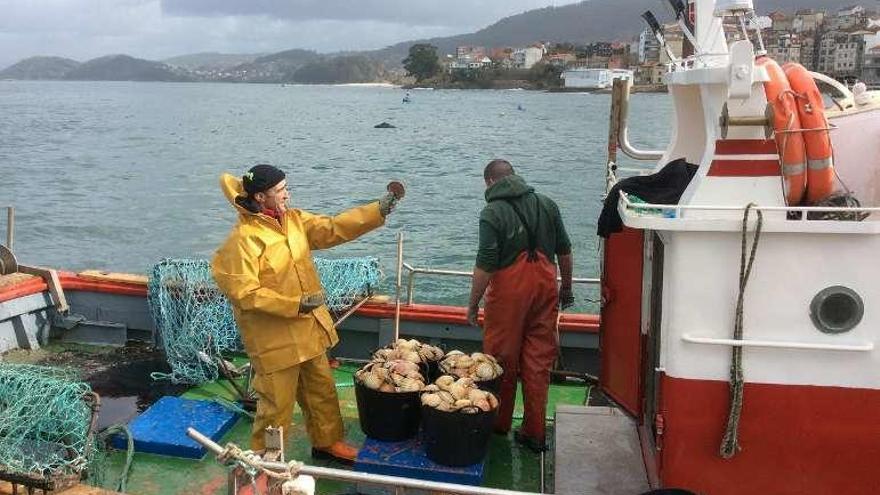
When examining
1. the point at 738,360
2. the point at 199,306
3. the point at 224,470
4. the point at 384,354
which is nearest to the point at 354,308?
the point at 199,306

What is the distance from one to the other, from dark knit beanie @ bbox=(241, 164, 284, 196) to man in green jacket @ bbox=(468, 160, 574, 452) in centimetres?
132

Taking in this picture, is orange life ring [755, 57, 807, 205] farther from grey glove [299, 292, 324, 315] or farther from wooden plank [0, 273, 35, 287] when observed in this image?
wooden plank [0, 273, 35, 287]

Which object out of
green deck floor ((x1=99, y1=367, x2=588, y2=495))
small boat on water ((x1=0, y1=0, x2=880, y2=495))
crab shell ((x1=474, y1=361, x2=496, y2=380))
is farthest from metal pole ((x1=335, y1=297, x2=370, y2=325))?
small boat on water ((x1=0, y1=0, x2=880, y2=495))

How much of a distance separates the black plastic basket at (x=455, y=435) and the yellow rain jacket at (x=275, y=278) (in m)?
0.94

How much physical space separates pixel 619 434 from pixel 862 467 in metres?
1.67

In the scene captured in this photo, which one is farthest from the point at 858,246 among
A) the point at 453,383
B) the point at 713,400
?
the point at 453,383

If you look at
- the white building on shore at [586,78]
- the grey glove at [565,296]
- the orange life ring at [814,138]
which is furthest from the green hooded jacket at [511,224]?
the white building on shore at [586,78]

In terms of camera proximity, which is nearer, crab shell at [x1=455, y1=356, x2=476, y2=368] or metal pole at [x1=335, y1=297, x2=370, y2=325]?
crab shell at [x1=455, y1=356, x2=476, y2=368]

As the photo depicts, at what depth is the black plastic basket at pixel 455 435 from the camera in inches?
189

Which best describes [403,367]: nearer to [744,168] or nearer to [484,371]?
[484,371]

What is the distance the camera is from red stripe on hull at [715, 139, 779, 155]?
414 cm

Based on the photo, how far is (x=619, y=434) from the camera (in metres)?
5.61

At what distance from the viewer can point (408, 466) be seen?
16.2 feet

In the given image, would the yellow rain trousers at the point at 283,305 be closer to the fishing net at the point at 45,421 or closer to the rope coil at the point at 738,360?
the fishing net at the point at 45,421
